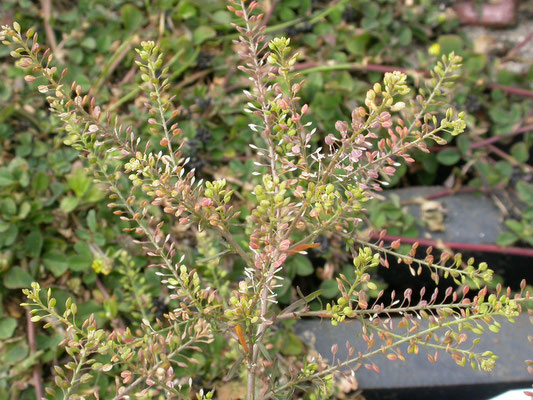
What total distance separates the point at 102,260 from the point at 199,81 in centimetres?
87

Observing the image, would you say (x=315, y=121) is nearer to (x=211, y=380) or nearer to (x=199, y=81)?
(x=199, y=81)

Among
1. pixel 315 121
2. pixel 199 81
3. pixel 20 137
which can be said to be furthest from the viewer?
pixel 199 81

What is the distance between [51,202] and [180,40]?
0.76 meters

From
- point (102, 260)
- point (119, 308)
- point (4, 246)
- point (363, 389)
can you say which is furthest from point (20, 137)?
point (363, 389)

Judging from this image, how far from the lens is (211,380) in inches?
63.2

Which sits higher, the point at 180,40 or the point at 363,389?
the point at 180,40

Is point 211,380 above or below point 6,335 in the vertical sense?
below

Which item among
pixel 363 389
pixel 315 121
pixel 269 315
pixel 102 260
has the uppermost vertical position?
pixel 269 315

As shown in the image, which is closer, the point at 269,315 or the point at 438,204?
the point at 269,315

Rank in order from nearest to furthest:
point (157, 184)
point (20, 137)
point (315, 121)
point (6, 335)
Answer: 1. point (157, 184)
2. point (6, 335)
3. point (20, 137)
4. point (315, 121)

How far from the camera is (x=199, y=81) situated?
2186 mm

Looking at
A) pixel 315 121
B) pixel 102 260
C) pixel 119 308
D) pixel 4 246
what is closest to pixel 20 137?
pixel 4 246

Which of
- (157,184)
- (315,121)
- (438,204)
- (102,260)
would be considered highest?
(157,184)

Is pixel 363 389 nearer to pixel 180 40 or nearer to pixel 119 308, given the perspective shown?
pixel 119 308
